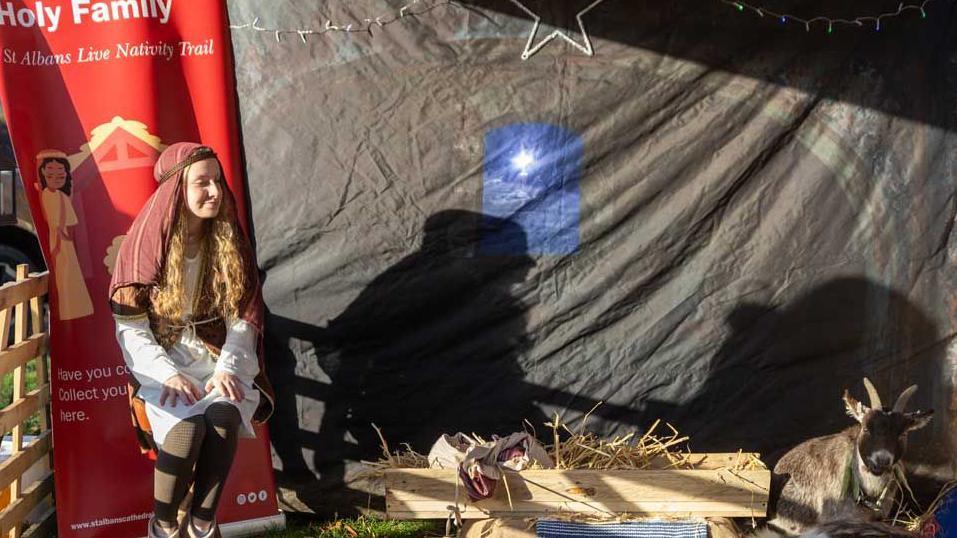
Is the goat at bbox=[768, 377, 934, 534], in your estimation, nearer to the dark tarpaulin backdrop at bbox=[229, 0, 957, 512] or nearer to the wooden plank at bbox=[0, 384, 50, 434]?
the dark tarpaulin backdrop at bbox=[229, 0, 957, 512]

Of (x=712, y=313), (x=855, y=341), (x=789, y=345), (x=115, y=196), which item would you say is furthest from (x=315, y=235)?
(x=855, y=341)

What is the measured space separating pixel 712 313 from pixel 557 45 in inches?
62.8

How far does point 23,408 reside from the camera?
490 centimetres

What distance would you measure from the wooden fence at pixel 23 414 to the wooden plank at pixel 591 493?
1738 mm

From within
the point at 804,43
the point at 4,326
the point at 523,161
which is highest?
the point at 804,43

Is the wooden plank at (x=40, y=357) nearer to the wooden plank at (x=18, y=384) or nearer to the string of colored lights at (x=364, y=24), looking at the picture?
the wooden plank at (x=18, y=384)

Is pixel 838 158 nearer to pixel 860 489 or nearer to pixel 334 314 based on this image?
pixel 860 489

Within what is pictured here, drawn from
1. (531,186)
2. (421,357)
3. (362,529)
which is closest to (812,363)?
(531,186)

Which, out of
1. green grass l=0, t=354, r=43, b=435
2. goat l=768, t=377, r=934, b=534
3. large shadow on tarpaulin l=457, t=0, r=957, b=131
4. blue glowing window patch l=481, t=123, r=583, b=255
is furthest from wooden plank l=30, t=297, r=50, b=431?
goat l=768, t=377, r=934, b=534

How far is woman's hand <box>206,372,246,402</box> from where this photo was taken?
14.2 ft

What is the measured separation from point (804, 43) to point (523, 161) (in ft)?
5.00

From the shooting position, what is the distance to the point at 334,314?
17.9 feet

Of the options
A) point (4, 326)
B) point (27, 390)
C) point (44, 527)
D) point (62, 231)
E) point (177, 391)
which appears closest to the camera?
point (177, 391)

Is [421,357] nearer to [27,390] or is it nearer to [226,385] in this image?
[226,385]
